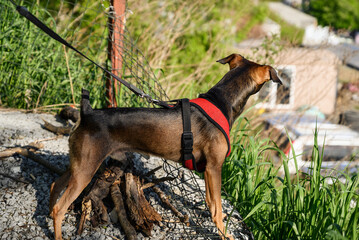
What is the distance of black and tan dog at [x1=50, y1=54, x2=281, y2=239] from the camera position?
2506mm

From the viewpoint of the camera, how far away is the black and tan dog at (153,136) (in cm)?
251

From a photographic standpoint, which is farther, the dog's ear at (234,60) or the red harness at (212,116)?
the dog's ear at (234,60)

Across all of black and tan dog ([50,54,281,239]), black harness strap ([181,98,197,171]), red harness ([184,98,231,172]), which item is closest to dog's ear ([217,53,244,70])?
black and tan dog ([50,54,281,239])

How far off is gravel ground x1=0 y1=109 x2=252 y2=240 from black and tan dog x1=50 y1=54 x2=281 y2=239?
178mm

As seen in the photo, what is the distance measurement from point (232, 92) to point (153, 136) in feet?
2.57

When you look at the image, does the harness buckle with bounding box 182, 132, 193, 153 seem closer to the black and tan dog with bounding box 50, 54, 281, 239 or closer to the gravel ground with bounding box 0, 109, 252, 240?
the black and tan dog with bounding box 50, 54, 281, 239

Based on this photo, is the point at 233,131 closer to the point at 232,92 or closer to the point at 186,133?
the point at 232,92

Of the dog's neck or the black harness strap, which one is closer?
the black harness strap

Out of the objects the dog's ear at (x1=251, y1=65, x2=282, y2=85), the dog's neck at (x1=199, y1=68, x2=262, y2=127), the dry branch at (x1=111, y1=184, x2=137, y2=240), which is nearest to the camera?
the dry branch at (x1=111, y1=184, x2=137, y2=240)

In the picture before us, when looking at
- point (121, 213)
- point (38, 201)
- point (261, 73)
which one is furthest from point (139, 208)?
point (261, 73)

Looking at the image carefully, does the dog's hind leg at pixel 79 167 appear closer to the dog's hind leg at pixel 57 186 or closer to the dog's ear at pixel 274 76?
the dog's hind leg at pixel 57 186

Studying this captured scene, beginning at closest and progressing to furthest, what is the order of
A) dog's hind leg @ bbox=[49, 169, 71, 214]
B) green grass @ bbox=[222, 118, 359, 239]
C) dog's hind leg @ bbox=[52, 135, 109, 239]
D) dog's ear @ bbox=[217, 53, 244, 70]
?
green grass @ bbox=[222, 118, 359, 239] → dog's hind leg @ bbox=[52, 135, 109, 239] → dog's hind leg @ bbox=[49, 169, 71, 214] → dog's ear @ bbox=[217, 53, 244, 70]

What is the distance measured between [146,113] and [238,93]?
83 centimetres

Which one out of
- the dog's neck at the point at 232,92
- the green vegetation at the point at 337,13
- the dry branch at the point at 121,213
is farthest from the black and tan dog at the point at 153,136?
the green vegetation at the point at 337,13
